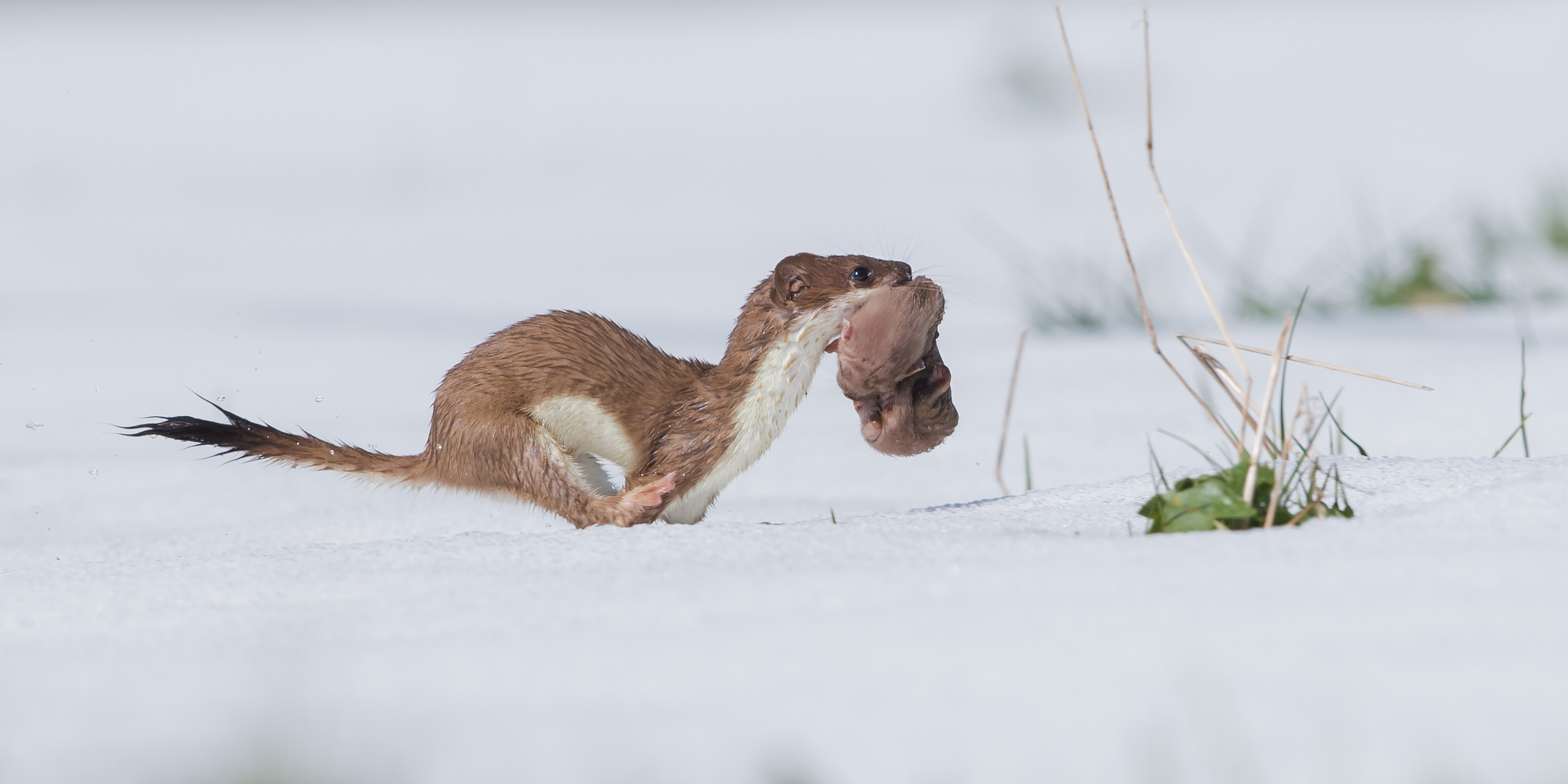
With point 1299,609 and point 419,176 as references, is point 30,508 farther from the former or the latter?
point 419,176

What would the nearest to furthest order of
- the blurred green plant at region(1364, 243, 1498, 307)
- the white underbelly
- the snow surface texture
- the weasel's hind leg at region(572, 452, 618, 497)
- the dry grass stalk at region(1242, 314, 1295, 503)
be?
the snow surface texture → the dry grass stalk at region(1242, 314, 1295, 503) → the white underbelly → the weasel's hind leg at region(572, 452, 618, 497) → the blurred green plant at region(1364, 243, 1498, 307)

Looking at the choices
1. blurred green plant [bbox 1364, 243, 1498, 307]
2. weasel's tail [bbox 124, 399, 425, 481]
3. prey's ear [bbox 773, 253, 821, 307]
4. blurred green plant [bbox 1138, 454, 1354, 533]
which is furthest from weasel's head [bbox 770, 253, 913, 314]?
blurred green plant [bbox 1364, 243, 1498, 307]

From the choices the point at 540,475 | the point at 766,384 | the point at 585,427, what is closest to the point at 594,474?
the point at 585,427

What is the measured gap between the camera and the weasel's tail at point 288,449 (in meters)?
3.17

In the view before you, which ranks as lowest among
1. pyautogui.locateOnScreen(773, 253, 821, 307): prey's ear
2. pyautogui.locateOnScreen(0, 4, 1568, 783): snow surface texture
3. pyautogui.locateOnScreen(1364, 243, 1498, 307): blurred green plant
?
pyautogui.locateOnScreen(0, 4, 1568, 783): snow surface texture

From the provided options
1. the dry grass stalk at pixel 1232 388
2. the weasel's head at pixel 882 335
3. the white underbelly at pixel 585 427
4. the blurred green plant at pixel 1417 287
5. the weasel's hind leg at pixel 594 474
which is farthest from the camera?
the blurred green plant at pixel 1417 287

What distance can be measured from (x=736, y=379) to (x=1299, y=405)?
3.56ft

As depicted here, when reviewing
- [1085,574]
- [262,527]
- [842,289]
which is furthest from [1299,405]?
[262,527]

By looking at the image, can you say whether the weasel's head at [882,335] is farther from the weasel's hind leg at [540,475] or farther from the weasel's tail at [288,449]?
the weasel's tail at [288,449]

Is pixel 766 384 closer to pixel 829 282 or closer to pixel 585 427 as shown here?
pixel 829 282

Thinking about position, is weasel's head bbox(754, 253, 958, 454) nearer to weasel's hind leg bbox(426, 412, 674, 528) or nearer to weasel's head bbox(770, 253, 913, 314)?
weasel's head bbox(770, 253, 913, 314)

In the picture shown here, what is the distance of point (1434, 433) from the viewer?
13.3 feet

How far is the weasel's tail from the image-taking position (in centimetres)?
317

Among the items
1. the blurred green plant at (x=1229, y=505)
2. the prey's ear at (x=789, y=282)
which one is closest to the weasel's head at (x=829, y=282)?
the prey's ear at (x=789, y=282)
